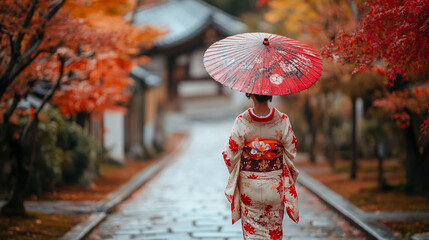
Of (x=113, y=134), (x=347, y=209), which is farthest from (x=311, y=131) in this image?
(x=347, y=209)

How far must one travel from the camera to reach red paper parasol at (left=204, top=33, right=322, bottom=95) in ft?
17.1

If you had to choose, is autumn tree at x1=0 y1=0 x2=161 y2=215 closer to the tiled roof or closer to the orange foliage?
the orange foliage

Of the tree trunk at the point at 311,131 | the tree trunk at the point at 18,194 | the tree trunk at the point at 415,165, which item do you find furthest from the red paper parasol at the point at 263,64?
the tree trunk at the point at 311,131

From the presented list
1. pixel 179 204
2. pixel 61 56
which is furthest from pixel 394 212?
pixel 61 56

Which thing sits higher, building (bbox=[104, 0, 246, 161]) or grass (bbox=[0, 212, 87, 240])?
building (bbox=[104, 0, 246, 161])

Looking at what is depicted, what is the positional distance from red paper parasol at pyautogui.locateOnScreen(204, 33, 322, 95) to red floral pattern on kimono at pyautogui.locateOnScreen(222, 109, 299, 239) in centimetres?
30

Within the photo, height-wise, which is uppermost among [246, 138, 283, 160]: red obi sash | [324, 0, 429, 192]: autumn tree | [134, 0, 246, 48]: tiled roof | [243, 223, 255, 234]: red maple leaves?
[134, 0, 246, 48]: tiled roof

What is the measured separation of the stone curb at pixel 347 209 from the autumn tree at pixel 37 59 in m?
5.29

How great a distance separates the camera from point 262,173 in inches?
210

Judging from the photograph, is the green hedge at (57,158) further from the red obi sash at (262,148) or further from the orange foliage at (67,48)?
the red obi sash at (262,148)

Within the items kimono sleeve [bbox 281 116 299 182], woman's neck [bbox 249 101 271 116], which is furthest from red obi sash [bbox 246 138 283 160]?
woman's neck [bbox 249 101 271 116]

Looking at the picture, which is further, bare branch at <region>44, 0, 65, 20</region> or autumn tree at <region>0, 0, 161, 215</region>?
bare branch at <region>44, 0, 65, 20</region>

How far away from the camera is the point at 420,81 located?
11961 millimetres

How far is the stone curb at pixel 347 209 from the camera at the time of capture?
8.07 meters
